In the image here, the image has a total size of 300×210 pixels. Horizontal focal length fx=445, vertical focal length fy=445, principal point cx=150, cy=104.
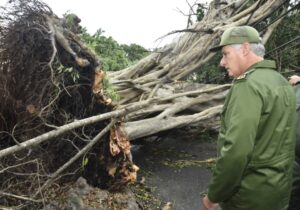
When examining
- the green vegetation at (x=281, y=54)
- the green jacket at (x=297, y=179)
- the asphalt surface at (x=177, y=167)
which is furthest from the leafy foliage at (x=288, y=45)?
the green jacket at (x=297, y=179)

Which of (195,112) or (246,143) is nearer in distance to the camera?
(246,143)

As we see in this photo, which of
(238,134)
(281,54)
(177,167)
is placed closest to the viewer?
(238,134)

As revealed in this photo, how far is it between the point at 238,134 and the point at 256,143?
0.20m

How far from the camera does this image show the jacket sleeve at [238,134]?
8.50 feet

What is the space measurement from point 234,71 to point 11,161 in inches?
82.4

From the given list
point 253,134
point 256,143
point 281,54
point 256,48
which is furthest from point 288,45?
point 253,134

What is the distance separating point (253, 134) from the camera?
2.61 metres

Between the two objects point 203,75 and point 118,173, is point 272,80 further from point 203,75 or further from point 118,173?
point 203,75

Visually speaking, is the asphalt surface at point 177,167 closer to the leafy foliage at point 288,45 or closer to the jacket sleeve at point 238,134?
the leafy foliage at point 288,45

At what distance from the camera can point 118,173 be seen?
462cm

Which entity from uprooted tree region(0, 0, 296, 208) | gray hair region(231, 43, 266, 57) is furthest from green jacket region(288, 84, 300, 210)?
uprooted tree region(0, 0, 296, 208)

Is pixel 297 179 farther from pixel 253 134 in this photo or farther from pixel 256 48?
pixel 256 48

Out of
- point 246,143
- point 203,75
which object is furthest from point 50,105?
point 203,75

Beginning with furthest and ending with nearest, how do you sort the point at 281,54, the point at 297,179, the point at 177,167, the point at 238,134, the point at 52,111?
the point at 281,54, the point at 177,167, the point at 52,111, the point at 297,179, the point at 238,134
